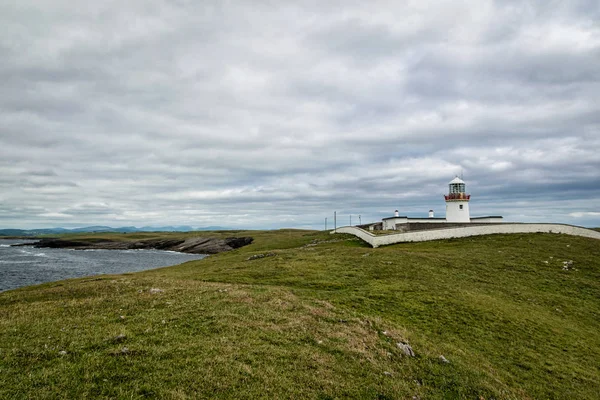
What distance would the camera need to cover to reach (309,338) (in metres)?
17.4

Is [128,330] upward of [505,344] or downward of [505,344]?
upward

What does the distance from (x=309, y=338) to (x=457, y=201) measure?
68055mm

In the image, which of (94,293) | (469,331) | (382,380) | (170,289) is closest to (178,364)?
(382,380)

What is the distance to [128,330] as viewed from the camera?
15.8m

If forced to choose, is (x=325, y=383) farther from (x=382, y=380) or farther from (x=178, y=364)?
(x=178, y=364)

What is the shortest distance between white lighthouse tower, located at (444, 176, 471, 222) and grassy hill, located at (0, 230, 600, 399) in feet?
140

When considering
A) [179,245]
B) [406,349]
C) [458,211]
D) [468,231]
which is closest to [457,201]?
[458,211]

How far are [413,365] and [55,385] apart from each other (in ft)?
47.3

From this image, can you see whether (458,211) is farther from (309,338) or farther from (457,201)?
(309,338)

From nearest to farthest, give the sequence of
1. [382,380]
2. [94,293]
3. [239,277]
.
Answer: [382,380] < [94,293] < [239,277]

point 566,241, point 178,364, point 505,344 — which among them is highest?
point 566,241

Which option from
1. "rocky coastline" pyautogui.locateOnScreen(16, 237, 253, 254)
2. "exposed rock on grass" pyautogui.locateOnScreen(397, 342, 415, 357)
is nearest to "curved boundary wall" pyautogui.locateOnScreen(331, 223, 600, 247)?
"exposed rock on grass" pyautogui.locateOnScreen(397, 342, 415, 357)

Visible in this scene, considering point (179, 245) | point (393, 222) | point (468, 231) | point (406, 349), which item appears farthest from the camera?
point (179, 245)

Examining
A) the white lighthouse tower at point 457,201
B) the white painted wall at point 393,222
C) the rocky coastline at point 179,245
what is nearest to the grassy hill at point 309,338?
the white lighthouse tower at point 457,201
